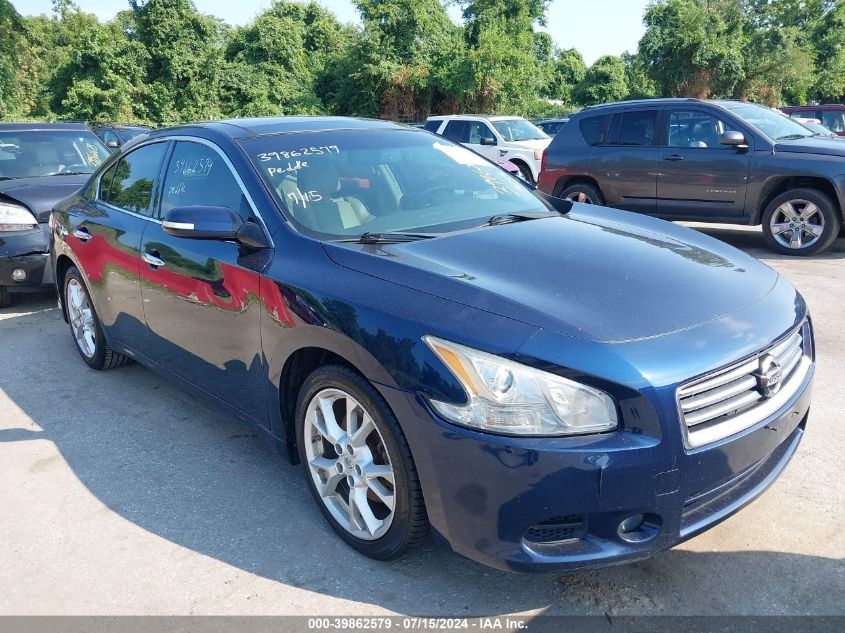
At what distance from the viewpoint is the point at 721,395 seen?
227 cm

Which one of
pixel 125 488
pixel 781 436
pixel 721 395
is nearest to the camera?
pixel 721 395

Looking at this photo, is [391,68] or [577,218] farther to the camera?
[391,68]

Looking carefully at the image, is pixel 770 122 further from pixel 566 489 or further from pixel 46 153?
pixel 46 153

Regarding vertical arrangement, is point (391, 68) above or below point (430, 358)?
above

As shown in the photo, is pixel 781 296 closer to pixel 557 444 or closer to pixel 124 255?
pixel 557 444

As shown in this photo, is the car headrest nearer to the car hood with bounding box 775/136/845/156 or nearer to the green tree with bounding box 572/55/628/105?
the car hood with bounding box 775/136/845/156

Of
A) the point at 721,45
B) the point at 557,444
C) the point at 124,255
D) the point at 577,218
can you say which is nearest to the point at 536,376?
the point at 557,444

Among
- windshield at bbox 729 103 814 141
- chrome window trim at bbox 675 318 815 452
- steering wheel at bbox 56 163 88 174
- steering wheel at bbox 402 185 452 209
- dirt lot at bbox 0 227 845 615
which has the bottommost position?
dirt lot at bbox 0 227 845 615

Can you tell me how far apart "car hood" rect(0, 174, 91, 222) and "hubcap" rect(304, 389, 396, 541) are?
15.6 ft

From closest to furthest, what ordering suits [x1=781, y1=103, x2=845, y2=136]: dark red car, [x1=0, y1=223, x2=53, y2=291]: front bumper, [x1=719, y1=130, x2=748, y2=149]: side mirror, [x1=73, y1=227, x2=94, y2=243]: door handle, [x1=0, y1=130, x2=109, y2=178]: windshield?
[x1=73, y1=227, x2=94, y2=243]: door handle
[x1=0, y1=223, x2=53, y2=291]: front bumper
[x1=0, y1=130, x2=109, y2=178]: windshield
[x1=719, y1=130, x2=748, y2=149]: side mirror
[x1=781, y1=103, x2=845, y2=136]: dark red car

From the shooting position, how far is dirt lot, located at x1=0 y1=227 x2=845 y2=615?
2504mm

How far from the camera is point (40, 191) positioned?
6.75 m

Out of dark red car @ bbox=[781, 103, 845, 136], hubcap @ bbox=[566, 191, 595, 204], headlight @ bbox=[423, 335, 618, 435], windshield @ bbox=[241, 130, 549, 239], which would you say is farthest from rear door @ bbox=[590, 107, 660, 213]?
dark red car @ bbox=[781, 103, 845, 136]

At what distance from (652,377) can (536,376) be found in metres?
0.35
